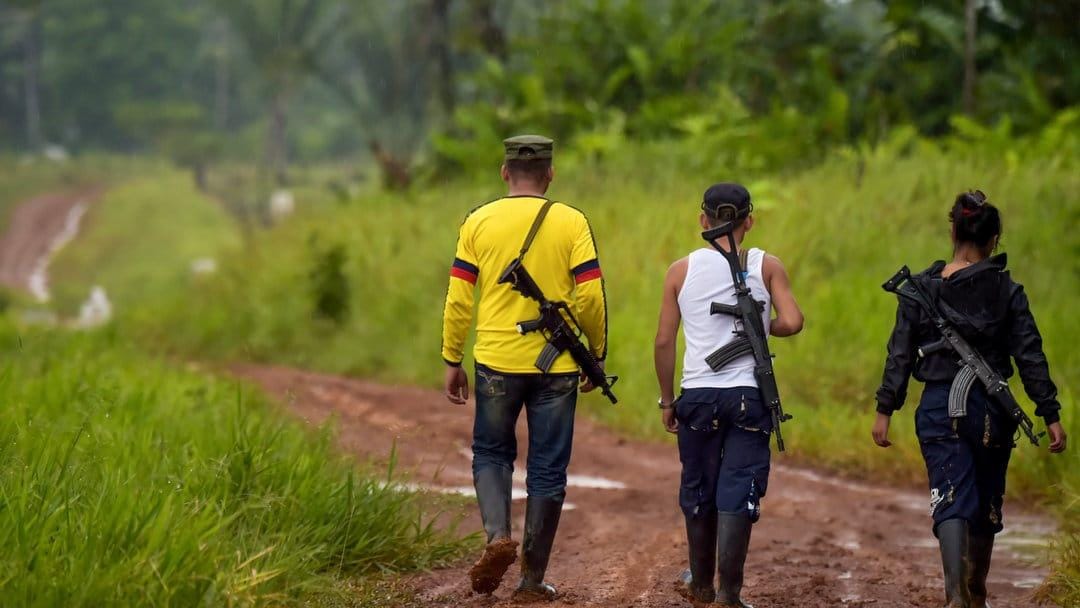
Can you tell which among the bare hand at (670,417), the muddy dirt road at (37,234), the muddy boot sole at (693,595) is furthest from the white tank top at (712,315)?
the muddy dirt road at (37,234)

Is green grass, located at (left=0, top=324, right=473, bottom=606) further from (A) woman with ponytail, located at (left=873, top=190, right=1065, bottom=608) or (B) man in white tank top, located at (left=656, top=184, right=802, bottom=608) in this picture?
(A) woman with ponytail, located at (left=873, top=190, right=1065, bottom=608)

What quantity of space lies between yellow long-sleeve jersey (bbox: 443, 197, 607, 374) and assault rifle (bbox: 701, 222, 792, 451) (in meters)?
0.60

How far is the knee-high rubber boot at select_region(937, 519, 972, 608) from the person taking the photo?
5.40 meters

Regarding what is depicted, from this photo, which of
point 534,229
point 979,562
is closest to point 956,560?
point 979,562

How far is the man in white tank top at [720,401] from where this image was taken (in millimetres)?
5551

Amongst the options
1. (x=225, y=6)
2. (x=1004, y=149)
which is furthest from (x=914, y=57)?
(x=225, y=6)

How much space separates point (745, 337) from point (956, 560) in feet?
4.00

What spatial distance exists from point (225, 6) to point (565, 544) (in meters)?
62.6

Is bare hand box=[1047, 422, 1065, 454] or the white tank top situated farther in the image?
the white tank top

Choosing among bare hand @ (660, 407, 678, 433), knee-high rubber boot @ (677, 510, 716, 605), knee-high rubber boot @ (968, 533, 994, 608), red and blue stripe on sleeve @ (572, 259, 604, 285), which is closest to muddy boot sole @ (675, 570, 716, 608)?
knee-high rubber boot @ (677, 510, 716, 605)

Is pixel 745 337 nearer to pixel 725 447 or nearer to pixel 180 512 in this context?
pixel 725 447

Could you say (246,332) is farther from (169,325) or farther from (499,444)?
(499,444)

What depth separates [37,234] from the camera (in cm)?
5569

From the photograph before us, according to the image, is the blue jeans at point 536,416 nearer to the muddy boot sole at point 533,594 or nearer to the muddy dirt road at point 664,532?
the muddy boot sole at point 533,594
